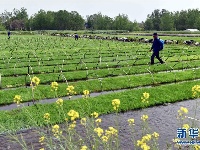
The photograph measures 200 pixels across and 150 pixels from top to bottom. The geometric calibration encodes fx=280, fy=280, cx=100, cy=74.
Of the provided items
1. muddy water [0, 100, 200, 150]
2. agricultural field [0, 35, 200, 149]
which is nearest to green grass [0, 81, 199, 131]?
agricultural field [0, 35, 200, 149]

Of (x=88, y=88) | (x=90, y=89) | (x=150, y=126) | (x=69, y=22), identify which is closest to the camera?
(x=150, y=126)

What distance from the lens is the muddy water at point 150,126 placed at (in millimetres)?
10664

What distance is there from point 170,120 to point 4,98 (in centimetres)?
967

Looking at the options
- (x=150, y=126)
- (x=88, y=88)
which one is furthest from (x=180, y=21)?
(x=150, y=126)

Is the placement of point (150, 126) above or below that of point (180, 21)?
below

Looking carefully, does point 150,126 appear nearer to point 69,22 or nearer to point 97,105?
point 97,105

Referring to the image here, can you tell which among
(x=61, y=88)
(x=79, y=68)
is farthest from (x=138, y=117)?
(x=79, y=68)

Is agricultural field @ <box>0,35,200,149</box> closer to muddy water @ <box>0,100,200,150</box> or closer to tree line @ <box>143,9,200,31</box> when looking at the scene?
muddy water @ <box>0,100,200,150</box>

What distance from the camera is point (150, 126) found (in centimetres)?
1261

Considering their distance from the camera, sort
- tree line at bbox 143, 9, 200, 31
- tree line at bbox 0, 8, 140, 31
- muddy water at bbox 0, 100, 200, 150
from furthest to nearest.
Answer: tree line at bbox 0, 8, 140, 31, tree line at bbox 143, 9, 200, 31, muddy water at bbox 0, 100, 200, 150

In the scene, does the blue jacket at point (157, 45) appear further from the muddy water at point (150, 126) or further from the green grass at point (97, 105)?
the muddy water at point (150, 126)

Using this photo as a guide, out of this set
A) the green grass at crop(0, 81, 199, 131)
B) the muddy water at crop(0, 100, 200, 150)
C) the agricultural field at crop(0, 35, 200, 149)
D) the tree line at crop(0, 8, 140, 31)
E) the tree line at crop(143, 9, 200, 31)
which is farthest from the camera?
the tree line at crop(0, 8, 140, 31)

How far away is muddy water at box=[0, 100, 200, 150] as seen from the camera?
10.7 meters

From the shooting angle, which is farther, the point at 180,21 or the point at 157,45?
the point at 180,21
